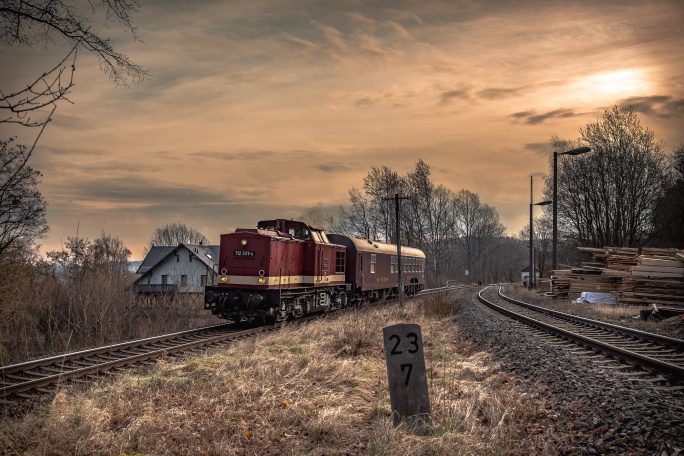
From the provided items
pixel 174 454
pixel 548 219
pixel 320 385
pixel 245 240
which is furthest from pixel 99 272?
pixel 548 219

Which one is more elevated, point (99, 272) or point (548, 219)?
point (548, 219)

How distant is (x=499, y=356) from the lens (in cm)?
993

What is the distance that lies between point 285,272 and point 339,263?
16.0 feet

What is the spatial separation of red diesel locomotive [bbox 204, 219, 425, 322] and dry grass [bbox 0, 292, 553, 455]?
267 inches

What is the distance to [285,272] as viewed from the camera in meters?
16.8

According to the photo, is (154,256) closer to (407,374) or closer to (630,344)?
(630,344)

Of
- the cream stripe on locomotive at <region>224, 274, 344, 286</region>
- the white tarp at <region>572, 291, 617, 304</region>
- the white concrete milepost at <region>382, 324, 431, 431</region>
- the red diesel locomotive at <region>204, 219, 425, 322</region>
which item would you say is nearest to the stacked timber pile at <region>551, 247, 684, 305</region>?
the white tarp at <region>572, 291, 617, 304</region>

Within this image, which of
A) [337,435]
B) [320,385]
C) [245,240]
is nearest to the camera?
[337,435]

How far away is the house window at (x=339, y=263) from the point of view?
2094cm

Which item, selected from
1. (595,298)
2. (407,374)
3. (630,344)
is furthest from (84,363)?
(595,298)

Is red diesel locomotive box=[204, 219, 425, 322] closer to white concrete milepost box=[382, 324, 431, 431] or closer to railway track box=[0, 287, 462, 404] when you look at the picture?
railway track box=[0, 287, 462, 404]

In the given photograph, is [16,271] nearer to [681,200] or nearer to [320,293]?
[320,293]

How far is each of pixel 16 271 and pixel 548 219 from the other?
47.7 m

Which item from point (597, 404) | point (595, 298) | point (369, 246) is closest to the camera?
point (597, 404)
